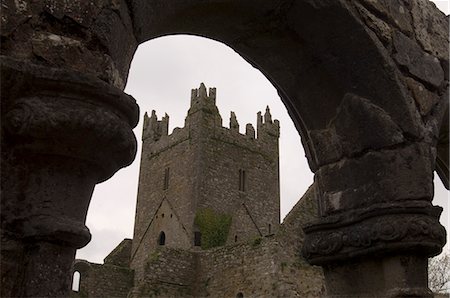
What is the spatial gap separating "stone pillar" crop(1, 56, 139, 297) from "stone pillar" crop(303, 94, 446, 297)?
1.73 meters

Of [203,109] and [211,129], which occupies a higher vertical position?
[203,109]

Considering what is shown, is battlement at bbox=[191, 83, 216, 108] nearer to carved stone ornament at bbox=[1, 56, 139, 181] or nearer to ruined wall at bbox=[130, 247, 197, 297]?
ruined wall at bbox=[130, 247, 197, 297]

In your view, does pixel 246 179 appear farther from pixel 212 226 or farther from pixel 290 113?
pixel 290 113

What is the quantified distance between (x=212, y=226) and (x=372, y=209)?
27.0 metres

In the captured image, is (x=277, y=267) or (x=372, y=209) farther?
(x=277, y=267)

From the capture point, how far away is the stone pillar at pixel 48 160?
1.88 m

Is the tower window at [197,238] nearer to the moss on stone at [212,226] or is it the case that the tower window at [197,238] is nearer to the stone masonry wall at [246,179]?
the moss on stone at [212,226]

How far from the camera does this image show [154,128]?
120 ft

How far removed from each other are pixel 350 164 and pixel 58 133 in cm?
206

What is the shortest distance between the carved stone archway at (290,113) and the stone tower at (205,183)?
25629 millimetres

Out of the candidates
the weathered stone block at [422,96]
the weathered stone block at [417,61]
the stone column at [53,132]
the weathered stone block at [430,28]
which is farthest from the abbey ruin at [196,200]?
the stone column at [53,132]

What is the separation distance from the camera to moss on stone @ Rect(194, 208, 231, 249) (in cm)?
2928

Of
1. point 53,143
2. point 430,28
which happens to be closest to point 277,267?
point 430,28

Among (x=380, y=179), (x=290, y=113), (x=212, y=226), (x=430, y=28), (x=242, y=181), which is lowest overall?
(x=380, y=179)
